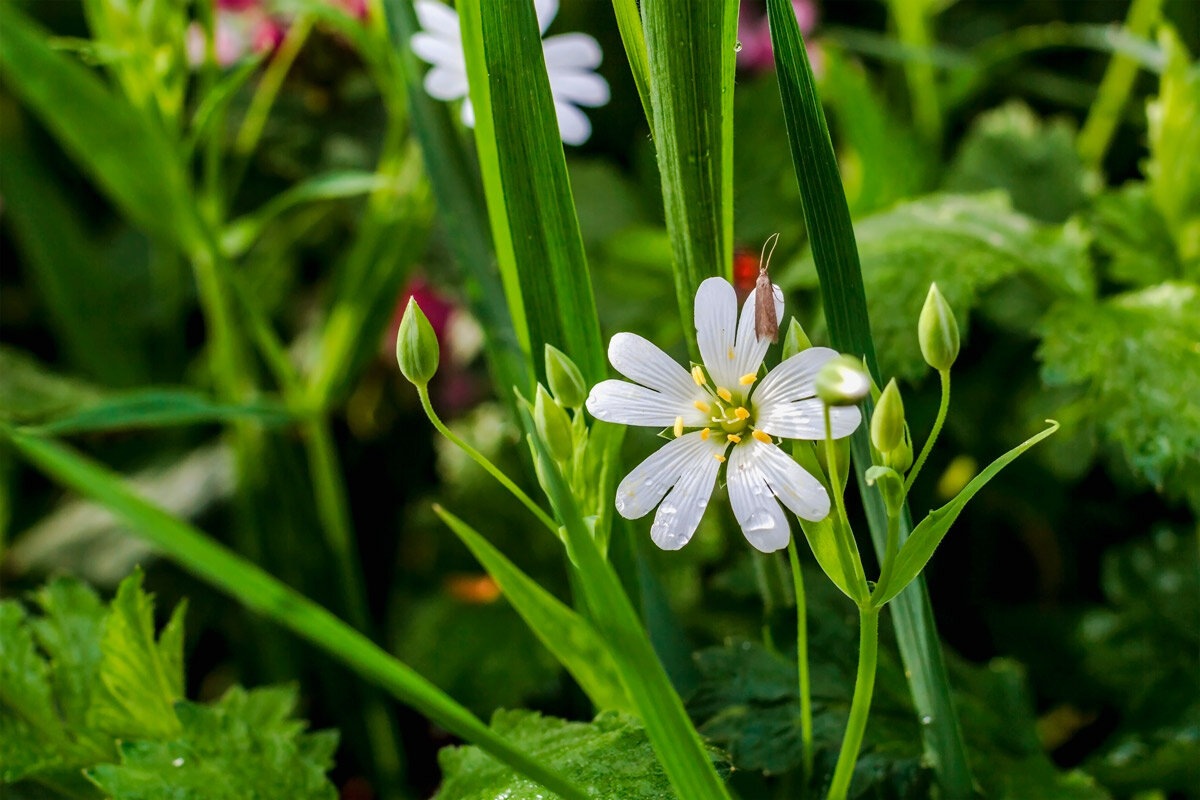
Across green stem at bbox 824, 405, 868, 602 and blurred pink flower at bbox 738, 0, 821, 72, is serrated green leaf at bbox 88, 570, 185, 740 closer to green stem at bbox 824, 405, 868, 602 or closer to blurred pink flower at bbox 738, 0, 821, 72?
green stem at bbox 824, 405, 868, 602

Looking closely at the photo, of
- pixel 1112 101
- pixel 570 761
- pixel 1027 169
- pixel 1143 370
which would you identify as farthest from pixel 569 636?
pixel 1112 101

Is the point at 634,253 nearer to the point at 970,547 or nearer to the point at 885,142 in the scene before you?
the point at 885,142

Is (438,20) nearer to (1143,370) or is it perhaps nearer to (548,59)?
(548,59)

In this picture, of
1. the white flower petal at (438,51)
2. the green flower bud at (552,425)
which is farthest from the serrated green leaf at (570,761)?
the white flower petal at (438,51)

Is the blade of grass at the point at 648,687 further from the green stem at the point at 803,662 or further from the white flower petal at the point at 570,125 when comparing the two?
the white flower petal at the point at 570,125

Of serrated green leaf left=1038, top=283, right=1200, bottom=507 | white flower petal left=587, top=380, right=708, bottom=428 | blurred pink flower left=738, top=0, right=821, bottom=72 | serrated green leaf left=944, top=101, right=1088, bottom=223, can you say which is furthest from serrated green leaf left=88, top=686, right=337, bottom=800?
blurred pink flower left=738, top=0, right=821, bottom=72

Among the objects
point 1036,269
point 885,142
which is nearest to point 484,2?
point 1036,269
